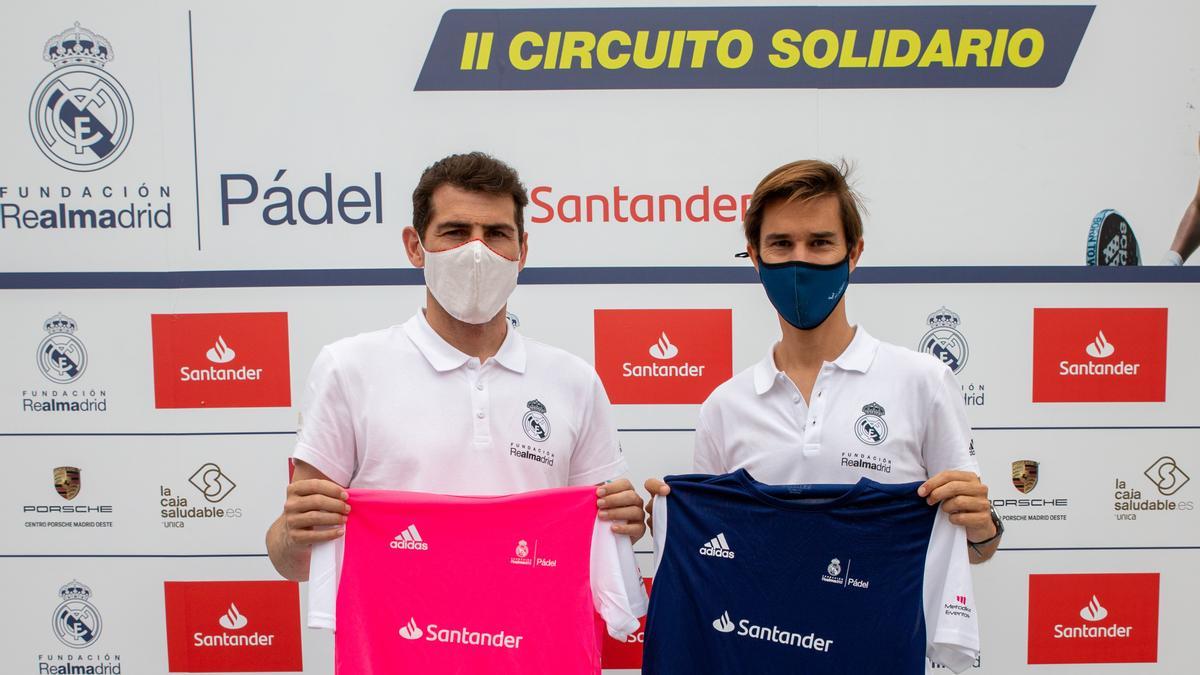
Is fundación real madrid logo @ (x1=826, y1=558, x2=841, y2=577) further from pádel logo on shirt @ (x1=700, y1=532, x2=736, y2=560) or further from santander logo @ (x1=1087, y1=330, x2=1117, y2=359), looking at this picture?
santander logo @ (x1=1087, y1=330, x2=1117, y2=359)

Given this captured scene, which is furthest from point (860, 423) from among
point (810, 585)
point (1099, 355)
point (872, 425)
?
point (1099, 355)

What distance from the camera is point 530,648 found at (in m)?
1.71

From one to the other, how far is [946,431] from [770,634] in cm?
62

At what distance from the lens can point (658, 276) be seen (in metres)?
2.71

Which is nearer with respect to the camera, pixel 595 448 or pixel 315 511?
pixel 315 511

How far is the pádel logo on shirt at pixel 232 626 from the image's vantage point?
111 inches

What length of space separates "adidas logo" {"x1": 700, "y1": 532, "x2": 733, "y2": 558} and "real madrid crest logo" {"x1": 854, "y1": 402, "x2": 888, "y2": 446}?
1.32 feet

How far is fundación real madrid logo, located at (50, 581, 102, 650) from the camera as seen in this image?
111 inches

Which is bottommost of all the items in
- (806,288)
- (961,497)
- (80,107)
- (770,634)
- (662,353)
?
(770,634)

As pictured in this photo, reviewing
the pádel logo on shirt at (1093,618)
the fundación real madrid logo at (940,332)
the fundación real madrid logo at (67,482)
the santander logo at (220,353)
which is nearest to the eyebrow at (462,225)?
the santander logo at (220,353)

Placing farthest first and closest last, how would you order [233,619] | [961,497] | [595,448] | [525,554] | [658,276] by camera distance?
[233,619] < [658,276] < [595,448] < [525,554] < [961,497]

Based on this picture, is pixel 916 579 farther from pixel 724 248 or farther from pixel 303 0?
pixel 303 0

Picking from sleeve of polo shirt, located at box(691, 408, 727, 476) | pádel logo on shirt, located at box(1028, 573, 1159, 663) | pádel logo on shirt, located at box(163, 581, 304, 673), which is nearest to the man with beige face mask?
sleeve of polo shirt, located at box(691, 408, 727, 476)

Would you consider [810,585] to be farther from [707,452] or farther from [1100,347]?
[1100,347]
